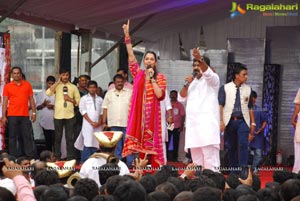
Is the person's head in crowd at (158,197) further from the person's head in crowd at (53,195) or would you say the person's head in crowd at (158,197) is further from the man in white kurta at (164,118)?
the man in white kurta at (164,118)

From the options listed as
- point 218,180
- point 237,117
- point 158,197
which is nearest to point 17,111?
point 237,117

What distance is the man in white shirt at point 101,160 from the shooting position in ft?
20.8

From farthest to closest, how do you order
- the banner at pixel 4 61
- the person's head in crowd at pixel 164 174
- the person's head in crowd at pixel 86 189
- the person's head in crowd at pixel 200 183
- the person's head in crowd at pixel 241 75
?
the banner at pixel 4 61, the person's head in crowd at pixel 241 75, the person's head in crowd at pixel 164 174, the person's head in crowd at pixel 200 183, the person's head in crowd at pixel 86 189

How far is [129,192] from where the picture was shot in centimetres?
441

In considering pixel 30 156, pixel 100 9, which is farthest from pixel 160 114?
pixel 100 9

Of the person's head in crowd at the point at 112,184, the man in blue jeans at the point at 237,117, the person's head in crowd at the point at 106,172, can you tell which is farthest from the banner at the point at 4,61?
the person's head in crowd at the point at 112,184

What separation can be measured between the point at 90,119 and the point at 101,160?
4.92 meters

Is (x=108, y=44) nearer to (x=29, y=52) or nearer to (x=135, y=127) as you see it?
(x=29, y=52)

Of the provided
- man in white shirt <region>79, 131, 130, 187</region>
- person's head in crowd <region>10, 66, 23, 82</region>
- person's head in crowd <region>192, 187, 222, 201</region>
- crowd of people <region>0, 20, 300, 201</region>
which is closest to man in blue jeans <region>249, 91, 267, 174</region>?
crowd of people <region>0, 20, 300, 201</region>

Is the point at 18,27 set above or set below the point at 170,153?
above

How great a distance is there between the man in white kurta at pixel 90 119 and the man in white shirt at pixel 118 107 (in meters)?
0.28

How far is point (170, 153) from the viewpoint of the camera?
46.8 feet

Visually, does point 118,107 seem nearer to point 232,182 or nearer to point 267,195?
point 232,182

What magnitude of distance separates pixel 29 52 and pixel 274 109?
4773 millimetres
